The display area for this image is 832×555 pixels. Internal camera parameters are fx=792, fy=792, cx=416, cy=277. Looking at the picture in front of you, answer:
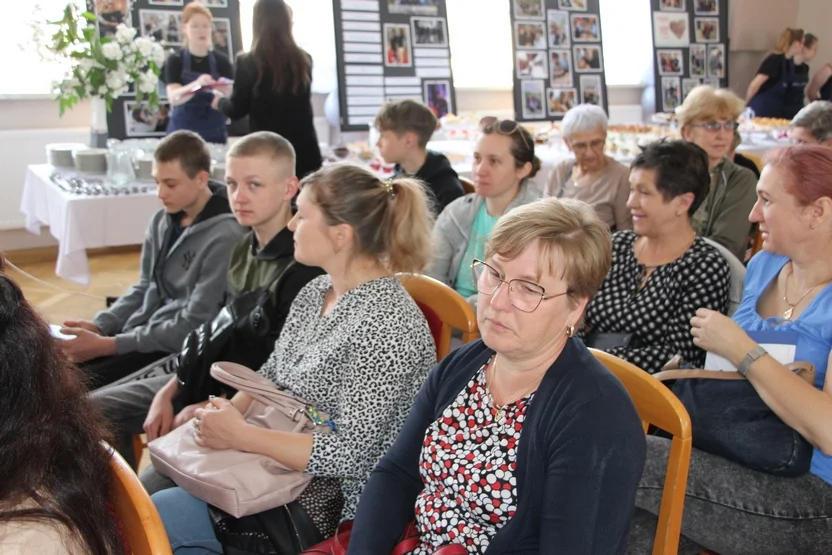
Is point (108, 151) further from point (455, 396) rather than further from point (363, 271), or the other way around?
point (455, 396)

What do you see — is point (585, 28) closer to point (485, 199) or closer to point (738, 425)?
point (485, 199)

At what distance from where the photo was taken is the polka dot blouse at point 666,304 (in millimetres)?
2098

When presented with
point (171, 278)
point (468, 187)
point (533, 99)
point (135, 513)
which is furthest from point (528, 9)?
point (135, 513)

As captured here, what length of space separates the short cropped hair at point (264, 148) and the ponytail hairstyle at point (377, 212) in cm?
50

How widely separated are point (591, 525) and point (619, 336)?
42.0 inches

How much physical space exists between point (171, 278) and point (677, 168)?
168cm

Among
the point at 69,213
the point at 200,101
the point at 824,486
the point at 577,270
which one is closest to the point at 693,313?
the point at 824,486

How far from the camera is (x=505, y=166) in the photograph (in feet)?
9.51

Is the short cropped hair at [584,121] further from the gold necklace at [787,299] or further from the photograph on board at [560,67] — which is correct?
the photograph on board at [560,67]

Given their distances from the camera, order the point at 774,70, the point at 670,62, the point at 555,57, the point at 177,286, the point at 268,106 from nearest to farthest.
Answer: the point at 177,286 → the point at 268,106 → the point at 555,57 → the point at 774,70 → the point at 670,62

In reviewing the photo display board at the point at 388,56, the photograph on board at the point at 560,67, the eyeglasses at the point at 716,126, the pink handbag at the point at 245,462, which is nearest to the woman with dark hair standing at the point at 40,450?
the pink handbag at the point at 245,462

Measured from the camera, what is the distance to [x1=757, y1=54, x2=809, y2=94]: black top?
7.73m

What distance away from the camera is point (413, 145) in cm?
359

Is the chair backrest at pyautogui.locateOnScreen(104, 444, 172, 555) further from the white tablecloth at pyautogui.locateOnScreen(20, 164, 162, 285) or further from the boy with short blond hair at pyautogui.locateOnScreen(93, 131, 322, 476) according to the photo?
the white tablecloth at pyautogui.locateOnScreen(20, 164, 162, 285)
